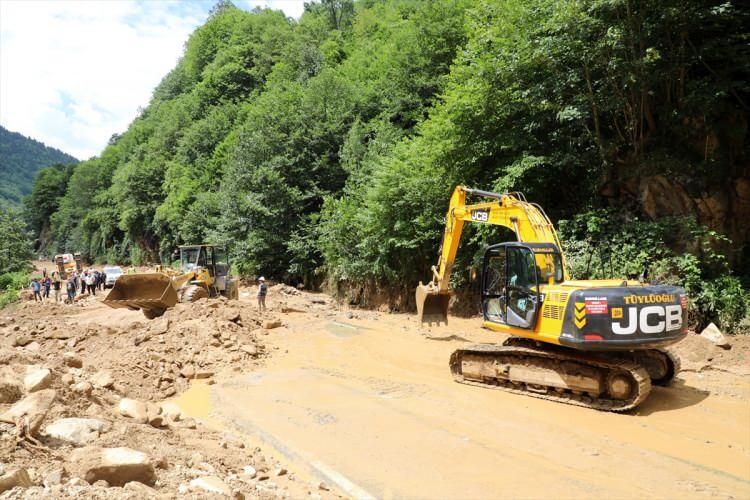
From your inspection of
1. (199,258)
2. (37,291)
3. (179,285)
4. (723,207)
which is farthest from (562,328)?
(37,291)

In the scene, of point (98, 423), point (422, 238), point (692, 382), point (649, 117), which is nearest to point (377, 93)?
point (422, 238)

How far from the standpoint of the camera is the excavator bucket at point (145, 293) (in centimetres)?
1392

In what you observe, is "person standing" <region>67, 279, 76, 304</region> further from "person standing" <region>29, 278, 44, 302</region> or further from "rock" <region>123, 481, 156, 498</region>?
"rock" <region>123, 481, 156, 498</region>

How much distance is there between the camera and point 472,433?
6.30 metres

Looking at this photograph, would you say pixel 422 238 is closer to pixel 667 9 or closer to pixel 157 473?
pixel 667 9

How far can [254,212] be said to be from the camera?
1024 inches

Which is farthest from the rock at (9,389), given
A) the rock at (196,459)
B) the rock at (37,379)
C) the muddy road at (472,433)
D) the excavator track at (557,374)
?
the excavator track at (557,374)

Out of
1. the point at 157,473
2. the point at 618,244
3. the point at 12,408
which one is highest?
the point at 618,244

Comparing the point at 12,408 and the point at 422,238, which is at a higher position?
the point at 422,238

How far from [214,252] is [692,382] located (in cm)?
1480

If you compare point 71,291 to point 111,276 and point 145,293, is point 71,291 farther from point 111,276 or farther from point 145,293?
point 145,293

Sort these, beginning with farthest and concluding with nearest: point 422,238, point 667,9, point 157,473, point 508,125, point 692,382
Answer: point 422,238 < point 508,125 < point 667,9 < point 692,382 < point 157,473

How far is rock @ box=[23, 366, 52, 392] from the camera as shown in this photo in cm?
509

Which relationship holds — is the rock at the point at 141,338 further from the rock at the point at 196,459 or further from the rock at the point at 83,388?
the rock at the point at 196,459
